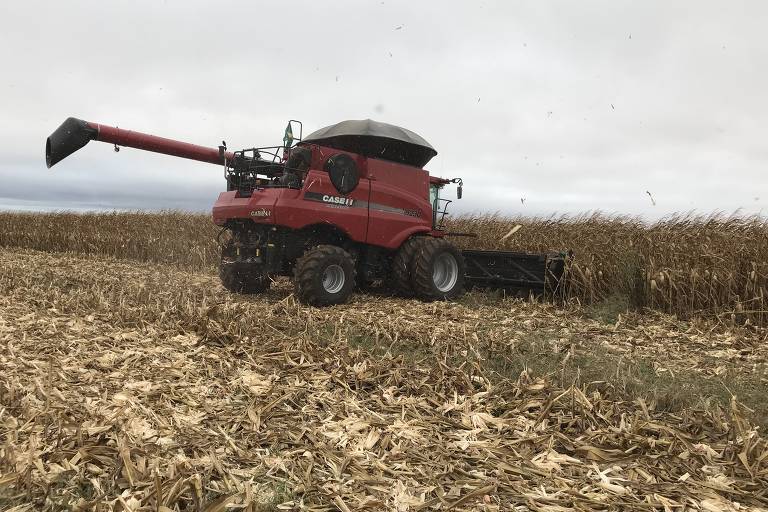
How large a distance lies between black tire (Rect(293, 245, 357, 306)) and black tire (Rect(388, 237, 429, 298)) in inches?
48.2

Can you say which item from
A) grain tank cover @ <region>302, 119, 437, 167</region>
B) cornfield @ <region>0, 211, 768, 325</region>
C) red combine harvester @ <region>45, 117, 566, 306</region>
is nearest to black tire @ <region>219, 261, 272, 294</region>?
red combine harvester @ <region>45, 117, 566, 306</region>

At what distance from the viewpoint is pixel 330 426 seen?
337cm

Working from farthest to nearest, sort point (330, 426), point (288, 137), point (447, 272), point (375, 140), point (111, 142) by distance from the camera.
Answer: point (447, 272)
point (375, 140)
point (288, 137)
point (111, 142)
point (330, 426)

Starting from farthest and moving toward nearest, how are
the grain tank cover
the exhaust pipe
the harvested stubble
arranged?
the grain tank cover → the exhaust pipe → the harvested stubble

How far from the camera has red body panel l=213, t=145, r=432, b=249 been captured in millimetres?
7496

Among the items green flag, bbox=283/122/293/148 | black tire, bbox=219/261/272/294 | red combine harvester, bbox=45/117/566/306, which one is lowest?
black tire, bbox=219/261/272/294

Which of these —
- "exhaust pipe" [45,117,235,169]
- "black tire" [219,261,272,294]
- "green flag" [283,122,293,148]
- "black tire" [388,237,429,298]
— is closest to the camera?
"exhaust pipe" [45,117,235,169]

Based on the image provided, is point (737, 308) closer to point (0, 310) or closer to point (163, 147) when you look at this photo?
point (163, 147)

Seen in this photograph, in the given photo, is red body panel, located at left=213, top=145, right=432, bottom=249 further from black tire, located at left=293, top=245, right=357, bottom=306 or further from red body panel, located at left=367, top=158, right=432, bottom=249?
black tire, located at left=293, top=245, right=357, bottom=306

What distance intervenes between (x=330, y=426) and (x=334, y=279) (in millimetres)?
4516

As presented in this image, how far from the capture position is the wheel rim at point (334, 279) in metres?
7.74

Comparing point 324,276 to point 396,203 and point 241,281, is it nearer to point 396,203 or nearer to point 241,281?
point 241,281

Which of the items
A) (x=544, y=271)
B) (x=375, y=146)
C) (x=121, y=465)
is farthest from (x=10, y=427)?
(x=544, y=271)

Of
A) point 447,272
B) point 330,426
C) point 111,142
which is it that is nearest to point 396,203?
point 447,272
